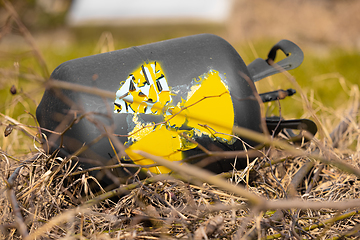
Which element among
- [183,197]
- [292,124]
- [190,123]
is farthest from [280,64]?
[183,197]

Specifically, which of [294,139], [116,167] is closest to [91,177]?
[116,167]

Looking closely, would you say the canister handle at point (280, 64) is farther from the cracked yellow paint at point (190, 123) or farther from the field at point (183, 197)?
the cracked yellow paint at point (190, 123)

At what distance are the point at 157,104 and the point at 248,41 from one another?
0.96 m

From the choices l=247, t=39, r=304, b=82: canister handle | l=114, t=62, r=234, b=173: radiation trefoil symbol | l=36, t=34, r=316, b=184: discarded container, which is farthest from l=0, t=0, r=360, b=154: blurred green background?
l=247, t=39, r=304, b=82: canister handle

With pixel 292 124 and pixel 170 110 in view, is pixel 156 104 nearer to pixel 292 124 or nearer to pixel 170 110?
pixel 170 110

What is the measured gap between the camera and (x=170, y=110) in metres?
0.96

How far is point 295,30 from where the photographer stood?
507 centimetres

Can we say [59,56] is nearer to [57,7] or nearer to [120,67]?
[120,67]

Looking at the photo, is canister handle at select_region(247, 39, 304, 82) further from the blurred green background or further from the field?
the blurred green background

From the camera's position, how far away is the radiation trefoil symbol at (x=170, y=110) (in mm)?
942

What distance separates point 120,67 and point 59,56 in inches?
93.5

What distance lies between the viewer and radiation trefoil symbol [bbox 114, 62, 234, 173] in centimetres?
94

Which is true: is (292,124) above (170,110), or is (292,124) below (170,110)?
below

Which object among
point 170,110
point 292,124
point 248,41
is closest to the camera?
point 170,110
